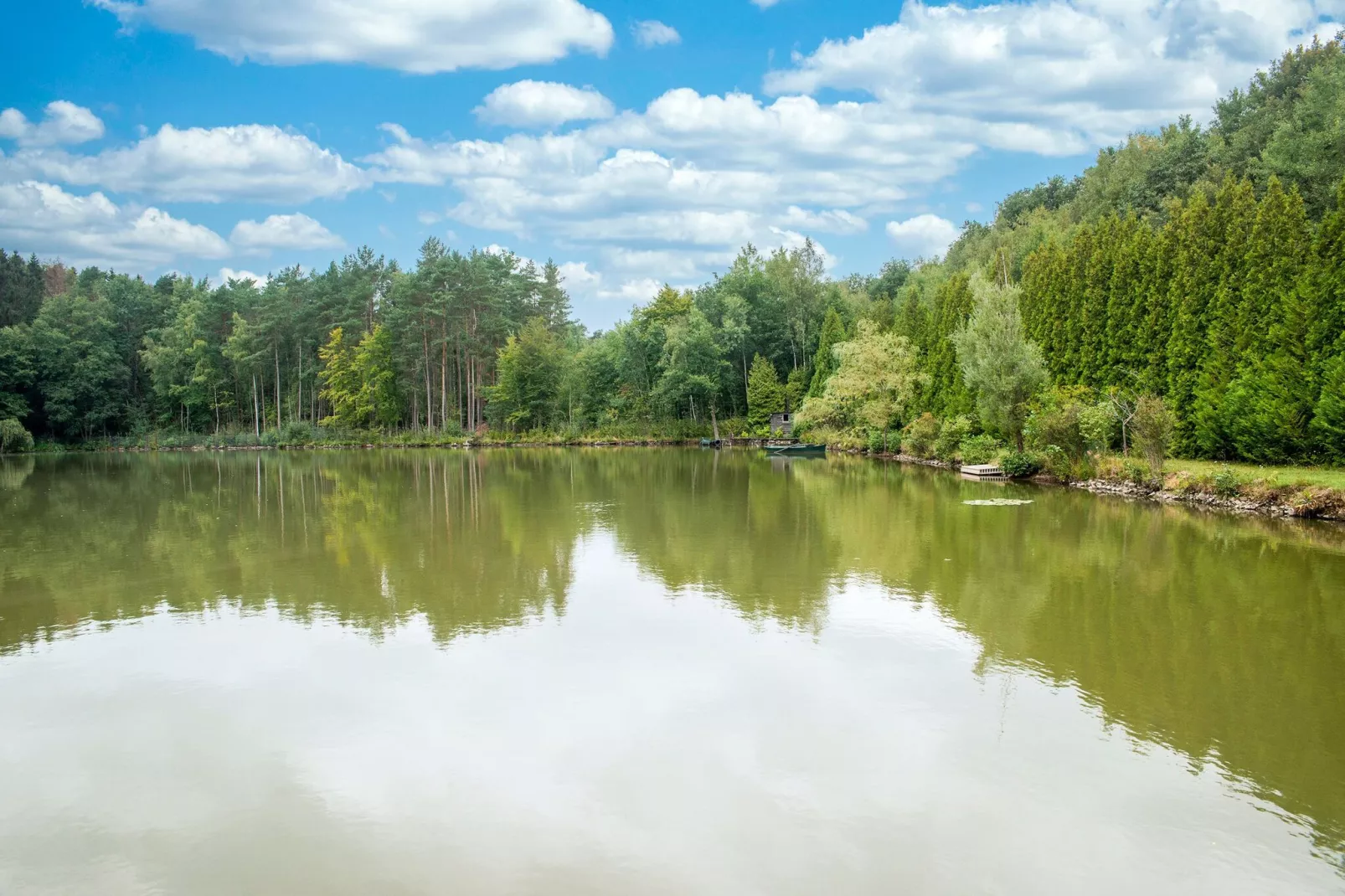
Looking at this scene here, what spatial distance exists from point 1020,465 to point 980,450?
3.45 metres

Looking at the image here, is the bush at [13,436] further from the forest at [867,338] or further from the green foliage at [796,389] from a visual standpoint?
the green foliage at [796,389]

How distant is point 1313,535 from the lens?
49.8 feet

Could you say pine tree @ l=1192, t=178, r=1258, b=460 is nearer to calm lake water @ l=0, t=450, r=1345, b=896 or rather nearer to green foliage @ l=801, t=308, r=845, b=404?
calm lake water @ l=0, t=450, r=1345, b=896

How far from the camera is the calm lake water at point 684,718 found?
516 centimetres

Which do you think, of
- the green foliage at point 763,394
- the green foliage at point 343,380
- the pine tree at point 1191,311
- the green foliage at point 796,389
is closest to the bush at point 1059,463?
the pine tree at point 1191,311

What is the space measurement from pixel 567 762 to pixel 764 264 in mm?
62458

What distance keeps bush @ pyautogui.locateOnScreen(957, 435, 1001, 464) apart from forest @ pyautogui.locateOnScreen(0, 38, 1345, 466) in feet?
0.42

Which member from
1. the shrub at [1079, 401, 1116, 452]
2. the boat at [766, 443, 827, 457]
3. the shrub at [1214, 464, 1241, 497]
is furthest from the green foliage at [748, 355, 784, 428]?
the shrub at [1214, 464, 1241, 497]

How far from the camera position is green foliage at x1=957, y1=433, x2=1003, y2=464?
29.5m

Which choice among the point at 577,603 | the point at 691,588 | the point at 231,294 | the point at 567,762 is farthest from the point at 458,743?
the point at 231,294

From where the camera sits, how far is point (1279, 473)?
18.8 m

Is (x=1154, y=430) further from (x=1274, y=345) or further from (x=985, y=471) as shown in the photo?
(x=985, y=471)

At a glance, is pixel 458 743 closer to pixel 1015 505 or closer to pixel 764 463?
pixel 1015 505

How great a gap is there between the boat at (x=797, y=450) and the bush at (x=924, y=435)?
30.5 ft
